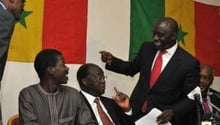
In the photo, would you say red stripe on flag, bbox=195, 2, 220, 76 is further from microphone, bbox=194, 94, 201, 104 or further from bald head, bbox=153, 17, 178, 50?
microphone, bbox=194, 94, 201, 104

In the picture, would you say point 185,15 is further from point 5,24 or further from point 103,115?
point 5,24

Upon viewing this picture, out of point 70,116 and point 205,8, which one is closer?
point 70,116

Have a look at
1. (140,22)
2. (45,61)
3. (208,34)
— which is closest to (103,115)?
(45,61)

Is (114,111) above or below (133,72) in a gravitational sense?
below

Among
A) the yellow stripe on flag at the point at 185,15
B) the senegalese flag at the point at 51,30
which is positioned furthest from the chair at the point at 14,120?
the yellow stripe on flag at the point at 185,15

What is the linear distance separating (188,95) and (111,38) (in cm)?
129

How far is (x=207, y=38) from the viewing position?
17.7 feet

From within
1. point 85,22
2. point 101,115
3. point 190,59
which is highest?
point 85,22

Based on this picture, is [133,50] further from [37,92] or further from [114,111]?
[37,92]

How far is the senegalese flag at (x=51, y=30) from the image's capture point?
140 inches

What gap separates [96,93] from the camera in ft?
11.0

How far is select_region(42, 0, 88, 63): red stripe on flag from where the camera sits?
373cm

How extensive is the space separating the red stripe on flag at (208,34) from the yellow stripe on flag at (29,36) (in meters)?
2.18

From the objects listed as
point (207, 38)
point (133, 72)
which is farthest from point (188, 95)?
point (207, 38)
